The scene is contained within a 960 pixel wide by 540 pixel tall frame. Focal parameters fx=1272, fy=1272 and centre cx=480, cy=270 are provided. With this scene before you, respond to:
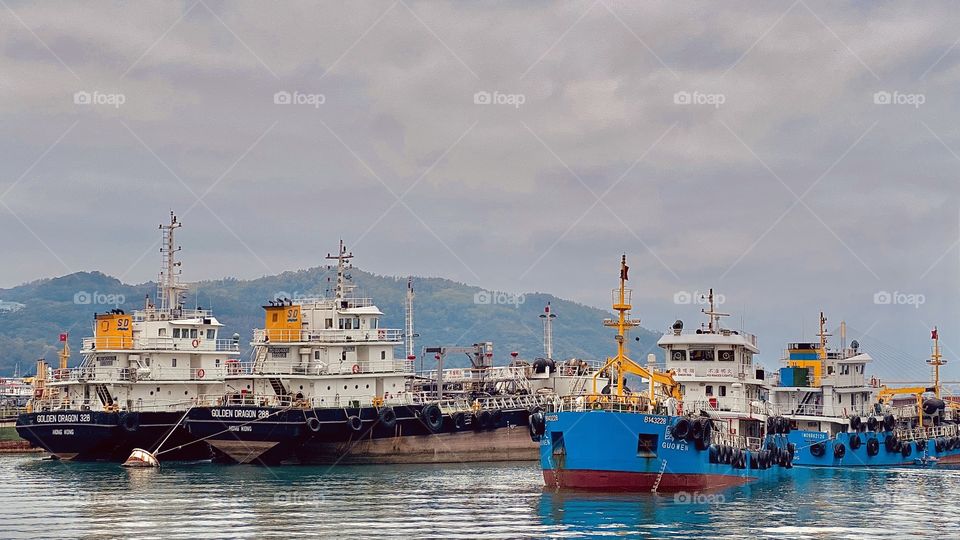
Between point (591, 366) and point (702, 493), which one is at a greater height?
point (591, 366)

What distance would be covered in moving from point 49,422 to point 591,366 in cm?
2976

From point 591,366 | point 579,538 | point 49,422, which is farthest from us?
point 591,366

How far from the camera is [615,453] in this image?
143 ft

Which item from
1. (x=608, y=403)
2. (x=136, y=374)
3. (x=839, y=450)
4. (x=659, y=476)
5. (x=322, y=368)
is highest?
(x=322, y=368)

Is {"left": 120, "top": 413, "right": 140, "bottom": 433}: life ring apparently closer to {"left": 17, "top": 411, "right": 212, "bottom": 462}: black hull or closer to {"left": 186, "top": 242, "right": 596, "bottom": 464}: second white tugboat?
{"left": 17, "top": 411, "right": 212, "bottom": 462}: black hull

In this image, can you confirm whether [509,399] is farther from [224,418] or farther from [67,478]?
[67,478]

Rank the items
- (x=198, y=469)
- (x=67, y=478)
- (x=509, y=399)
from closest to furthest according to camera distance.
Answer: (x=67, y=478) → (x=198, y=469) → (x=509, y=399)

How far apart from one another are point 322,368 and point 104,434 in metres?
10.5

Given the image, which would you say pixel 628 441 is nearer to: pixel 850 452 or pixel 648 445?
pixel 648 445

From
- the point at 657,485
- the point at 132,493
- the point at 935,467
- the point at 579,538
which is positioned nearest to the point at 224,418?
the point at 132,493

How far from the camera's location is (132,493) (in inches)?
1772

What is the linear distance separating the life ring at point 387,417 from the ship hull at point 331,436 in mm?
101

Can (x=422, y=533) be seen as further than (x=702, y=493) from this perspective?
No

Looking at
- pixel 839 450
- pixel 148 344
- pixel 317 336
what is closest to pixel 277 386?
pixel 317 336
